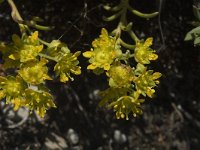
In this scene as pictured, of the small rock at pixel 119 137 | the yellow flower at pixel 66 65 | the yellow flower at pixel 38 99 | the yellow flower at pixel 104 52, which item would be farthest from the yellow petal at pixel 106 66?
the small rock at pixel 119 137

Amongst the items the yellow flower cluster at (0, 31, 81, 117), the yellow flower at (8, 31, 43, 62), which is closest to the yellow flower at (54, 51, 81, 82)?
the yellow flower cluster at (0, 31, 81, 117)

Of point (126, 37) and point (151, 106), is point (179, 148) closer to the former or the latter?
point (151, 106)

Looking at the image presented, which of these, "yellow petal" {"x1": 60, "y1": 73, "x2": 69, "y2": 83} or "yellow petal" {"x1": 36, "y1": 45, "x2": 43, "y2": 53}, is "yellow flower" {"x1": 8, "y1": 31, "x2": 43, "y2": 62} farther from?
"yellow petal" {"x1": 60, "y1": 73, "x2": 69, "y2": 83}

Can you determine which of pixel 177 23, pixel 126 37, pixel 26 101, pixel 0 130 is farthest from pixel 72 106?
pixel 26 101

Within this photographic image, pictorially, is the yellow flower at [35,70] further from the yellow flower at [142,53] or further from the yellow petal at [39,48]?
the yellow flower at [142,53]

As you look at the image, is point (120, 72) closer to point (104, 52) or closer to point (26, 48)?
point (104, 52)
